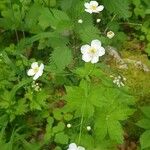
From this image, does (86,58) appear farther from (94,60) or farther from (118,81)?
(118,81)

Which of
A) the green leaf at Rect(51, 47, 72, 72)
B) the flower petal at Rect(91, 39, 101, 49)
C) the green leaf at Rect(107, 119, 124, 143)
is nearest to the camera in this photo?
the green leaf at Rect(107, 119, 124, 143)

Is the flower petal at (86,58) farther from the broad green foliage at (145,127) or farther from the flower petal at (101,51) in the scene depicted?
the broad green foliage at (145,127)

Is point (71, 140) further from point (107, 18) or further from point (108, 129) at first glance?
point (107, 18)

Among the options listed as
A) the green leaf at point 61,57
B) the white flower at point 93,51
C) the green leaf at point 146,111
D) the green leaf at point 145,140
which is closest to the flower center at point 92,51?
the white flower at point 93,51

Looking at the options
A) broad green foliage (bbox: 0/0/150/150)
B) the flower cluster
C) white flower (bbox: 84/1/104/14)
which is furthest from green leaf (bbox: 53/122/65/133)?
white flower (bbox: 84/1/104/14)

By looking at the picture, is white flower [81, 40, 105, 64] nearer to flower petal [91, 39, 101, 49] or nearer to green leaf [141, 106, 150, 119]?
flower petal [91, 39, 101, 49]

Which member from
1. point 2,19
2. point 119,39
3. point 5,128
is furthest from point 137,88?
point 2,19

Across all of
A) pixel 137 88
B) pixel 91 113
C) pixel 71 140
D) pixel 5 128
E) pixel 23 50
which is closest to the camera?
pixel 91 113

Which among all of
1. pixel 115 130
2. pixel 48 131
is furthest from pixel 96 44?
pixel 48 131
